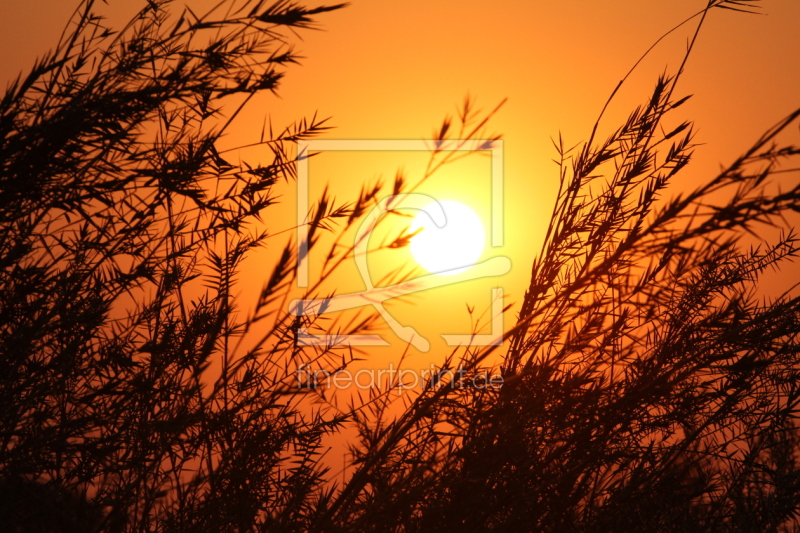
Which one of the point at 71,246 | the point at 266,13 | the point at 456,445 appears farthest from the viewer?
the point at 456,445

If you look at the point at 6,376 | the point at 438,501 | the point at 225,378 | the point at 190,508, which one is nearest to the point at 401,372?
the point at 438,501

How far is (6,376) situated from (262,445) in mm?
647

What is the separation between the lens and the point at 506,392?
159 centimetres

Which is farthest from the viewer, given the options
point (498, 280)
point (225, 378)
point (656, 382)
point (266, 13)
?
point (498, 280)

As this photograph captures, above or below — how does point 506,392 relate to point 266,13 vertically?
below

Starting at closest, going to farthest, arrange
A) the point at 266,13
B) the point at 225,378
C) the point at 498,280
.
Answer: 1. the point at 225,378
2. the point at 266,13
3. the point at 498,280

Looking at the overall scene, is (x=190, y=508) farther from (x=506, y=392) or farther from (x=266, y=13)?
(x=266, y=13)

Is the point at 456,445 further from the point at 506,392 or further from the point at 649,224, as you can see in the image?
the point at 649,224

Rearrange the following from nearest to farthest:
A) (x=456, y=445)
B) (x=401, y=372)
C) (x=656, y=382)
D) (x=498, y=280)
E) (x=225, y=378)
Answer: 1. (x=225, y=378)
2. (x=656, y=382)
3. (x=456, y=445)
4. (x=401, y=372)
5. (x=498, y=280)

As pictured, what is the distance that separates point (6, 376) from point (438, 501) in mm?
906

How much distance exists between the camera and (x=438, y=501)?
1576 mm

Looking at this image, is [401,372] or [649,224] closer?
[649,224]

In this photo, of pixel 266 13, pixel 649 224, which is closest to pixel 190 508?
pixel 266 13

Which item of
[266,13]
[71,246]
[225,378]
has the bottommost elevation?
[225,378]
